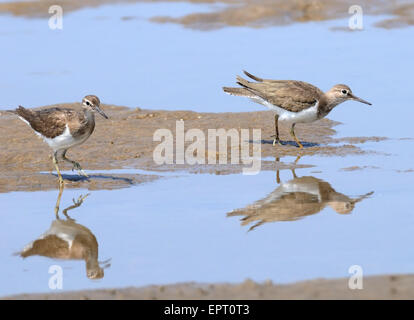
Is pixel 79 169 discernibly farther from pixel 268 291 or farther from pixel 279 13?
pixel 279 13

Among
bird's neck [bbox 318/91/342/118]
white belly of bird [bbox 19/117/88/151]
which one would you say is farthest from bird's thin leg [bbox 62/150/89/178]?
bird's neck [bbox 318/91/342/118]

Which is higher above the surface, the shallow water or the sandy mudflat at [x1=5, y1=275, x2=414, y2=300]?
the shallow water

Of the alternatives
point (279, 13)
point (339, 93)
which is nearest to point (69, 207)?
point (339, 93)

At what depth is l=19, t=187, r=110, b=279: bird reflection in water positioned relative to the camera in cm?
923

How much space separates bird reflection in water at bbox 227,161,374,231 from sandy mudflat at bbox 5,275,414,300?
2.16m

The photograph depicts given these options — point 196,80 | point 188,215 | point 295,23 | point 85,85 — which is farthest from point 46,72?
point 188,215

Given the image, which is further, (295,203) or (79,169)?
(79,169)

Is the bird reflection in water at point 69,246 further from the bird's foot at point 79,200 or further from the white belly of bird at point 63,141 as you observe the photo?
the white belly of bird at point 63,141

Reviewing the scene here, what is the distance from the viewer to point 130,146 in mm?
14852

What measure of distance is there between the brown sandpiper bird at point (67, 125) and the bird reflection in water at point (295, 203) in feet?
8.87

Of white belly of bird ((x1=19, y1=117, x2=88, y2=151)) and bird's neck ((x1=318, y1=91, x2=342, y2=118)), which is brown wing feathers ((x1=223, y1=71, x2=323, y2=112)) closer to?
bird's neck ((x1=318, y1=91, x2=342, y2=118))

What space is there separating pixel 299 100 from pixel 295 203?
3.91 m

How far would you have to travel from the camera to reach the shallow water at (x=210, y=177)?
30.1ft
